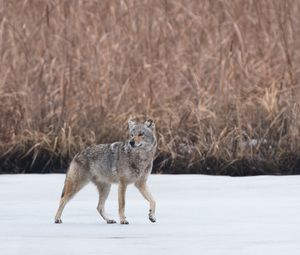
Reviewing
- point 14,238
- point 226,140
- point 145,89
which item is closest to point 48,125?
point 145,89

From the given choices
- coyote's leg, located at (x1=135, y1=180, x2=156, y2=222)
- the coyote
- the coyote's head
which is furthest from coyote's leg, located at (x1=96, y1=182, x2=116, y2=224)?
the coyote's head

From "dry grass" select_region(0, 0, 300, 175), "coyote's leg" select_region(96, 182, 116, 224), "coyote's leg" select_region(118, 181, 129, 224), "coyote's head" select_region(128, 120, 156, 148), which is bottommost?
"dry grass" select_region(0, 0, 300, 175)

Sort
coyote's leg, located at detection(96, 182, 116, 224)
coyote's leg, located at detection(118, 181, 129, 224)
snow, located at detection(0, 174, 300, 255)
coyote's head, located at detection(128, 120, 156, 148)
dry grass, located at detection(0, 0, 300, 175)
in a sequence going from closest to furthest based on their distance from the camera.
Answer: snow, located at detection(0, 174, 300, 255) < coyote's leg, located at detection(118, 181, 129, 224) < coyote's head, located at detection(128, 120, 156, 148) < coyote's leg, located at detection(96, 182, 116, 224) < dry grass, located at detection(0, 0, 300, 175)

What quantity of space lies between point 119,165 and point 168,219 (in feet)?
1.66

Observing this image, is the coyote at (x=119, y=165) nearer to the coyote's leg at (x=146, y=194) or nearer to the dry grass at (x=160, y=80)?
the coyote's leg at (x=146, y=194)

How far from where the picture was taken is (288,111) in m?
10.8

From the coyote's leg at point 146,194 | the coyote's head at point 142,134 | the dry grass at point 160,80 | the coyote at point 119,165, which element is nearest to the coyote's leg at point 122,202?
the coyote at point 119,165

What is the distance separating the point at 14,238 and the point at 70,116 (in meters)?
5.02

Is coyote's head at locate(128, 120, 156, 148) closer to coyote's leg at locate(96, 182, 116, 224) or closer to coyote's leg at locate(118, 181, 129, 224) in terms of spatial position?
coyote's leg at locate(118, 181, 129, 224)

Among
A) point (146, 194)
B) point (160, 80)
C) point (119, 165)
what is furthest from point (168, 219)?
point (160, 80)

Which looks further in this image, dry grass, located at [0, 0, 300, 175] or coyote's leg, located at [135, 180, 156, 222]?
dry grass, located at [0, 0, 300, 175]

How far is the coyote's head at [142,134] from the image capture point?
7.28m

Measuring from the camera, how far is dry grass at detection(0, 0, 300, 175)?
10664 mm

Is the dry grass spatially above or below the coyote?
below
